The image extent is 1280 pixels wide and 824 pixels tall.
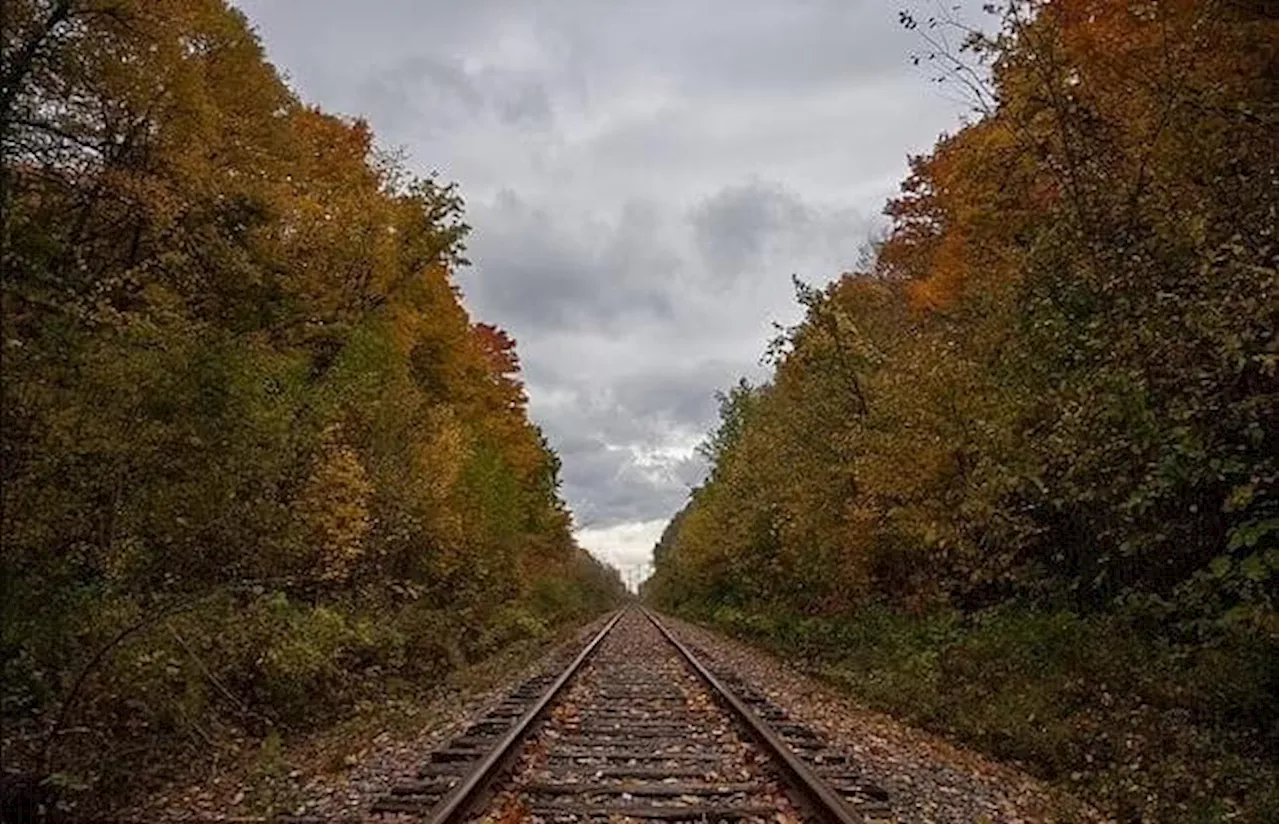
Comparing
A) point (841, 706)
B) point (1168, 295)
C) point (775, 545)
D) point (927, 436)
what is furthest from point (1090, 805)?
point (775, 545)

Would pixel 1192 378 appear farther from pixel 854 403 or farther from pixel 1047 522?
pixel 854 403

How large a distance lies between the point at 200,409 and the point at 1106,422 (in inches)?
320

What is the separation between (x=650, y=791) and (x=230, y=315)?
1136 centimetres

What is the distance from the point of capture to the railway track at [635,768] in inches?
274

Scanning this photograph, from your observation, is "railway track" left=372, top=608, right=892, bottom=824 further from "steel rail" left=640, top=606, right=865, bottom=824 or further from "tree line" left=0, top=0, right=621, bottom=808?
"tree line" left=0, top=0, right=621, bottom=808

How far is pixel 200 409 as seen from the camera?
9.66m

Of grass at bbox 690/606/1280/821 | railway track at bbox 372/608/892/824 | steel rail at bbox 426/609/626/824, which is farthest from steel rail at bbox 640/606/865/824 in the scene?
grass at bbox 690/606/1280/821

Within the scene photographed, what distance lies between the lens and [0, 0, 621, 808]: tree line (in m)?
7.02

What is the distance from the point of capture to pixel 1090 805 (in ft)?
28.0

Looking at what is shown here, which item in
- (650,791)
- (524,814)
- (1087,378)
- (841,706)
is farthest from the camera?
(841,706)

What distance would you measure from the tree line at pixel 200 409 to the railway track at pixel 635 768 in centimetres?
208

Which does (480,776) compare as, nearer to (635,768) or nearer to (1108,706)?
(635,768)

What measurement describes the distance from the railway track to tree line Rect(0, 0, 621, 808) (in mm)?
2082

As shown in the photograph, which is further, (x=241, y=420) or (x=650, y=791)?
(x=241, y=420)
